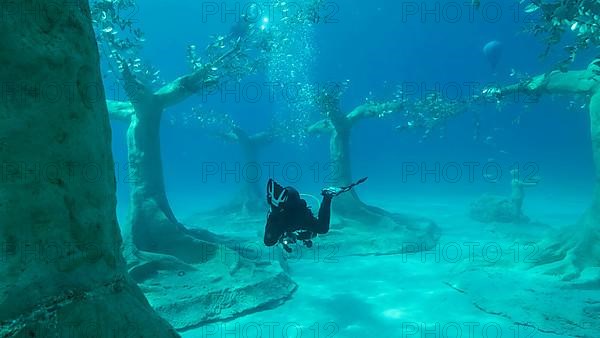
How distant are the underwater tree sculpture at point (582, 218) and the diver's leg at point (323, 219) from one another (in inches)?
220

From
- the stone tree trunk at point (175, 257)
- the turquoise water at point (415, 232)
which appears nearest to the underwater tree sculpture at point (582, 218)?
the turquoise water at point (415, 232)

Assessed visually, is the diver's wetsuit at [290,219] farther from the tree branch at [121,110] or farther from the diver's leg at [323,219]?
the tree branch at [121,110]

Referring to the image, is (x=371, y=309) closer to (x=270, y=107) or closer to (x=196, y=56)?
(x=196, y=56)

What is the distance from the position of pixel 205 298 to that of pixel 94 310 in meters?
5.28

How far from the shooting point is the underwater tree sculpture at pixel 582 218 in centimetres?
891

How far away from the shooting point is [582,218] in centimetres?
991

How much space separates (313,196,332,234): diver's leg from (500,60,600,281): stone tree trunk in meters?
5.59

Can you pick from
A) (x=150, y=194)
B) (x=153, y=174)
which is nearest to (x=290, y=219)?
(x=150, y=194)

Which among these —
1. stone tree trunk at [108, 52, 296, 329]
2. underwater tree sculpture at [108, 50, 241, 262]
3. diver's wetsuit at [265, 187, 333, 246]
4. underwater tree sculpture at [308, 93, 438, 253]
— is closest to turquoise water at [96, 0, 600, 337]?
underwater tree sculpture at [308, 93, 438, 253]

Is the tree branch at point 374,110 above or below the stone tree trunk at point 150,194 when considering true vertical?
above

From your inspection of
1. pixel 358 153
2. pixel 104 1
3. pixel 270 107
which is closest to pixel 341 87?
pixel 104 1

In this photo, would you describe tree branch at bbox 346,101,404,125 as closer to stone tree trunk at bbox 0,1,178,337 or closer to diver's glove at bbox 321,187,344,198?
diver's glove at bbox 321,187,344,198

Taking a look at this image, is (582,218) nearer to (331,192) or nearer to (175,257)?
(331,192)

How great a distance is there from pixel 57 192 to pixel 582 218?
10976 mm
